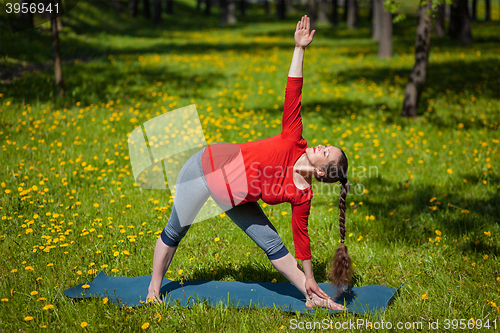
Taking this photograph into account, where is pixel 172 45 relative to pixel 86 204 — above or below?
above

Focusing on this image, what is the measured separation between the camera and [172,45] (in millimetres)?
18922

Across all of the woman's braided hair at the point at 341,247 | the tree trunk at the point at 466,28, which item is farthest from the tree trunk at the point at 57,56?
the tree trunk at the point at 466,28

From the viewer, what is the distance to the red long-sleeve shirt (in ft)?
8.95

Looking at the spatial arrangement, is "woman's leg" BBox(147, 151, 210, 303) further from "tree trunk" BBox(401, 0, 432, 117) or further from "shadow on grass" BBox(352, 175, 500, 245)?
"tree trunk" BBox(401, 0, 432, 117)

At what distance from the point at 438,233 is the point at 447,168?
86.2 inches

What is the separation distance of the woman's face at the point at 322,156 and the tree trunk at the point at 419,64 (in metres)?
6.00

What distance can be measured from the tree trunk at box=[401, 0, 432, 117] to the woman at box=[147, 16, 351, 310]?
5.91 meters

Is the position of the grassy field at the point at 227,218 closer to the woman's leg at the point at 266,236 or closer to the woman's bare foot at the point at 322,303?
the woman's bare foot at the point at 322,303

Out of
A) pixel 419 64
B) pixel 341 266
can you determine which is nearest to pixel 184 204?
pixel 341 266

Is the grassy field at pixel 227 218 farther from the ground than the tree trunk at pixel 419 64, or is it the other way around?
the tree trunk at pixel 419 64

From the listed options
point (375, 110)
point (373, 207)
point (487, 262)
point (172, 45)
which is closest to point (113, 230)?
point (373, 207)

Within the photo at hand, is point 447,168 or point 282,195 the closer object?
point 282,195

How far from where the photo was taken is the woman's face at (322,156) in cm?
271

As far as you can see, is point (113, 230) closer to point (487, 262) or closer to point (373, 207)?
point (373, 207)
